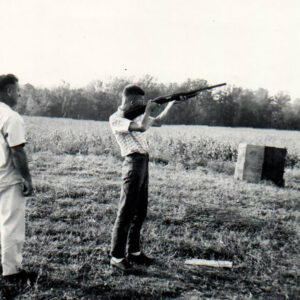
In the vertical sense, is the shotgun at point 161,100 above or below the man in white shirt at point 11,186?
above

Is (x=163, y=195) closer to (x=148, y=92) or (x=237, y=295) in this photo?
(x=237, y=295)

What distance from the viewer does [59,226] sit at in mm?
4766

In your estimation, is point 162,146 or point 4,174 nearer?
point 4,174

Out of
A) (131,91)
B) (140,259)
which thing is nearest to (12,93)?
(131,91)

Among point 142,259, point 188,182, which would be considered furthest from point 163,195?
point 142,259

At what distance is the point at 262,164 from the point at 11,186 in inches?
288

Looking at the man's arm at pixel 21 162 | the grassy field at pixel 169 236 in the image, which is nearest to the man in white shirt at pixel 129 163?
the grassy field at pixel 169 236

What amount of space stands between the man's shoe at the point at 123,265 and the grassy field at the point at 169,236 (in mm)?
100

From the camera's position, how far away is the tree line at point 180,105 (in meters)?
30.6

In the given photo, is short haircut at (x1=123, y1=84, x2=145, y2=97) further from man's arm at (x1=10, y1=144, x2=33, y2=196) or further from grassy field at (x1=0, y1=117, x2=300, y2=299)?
grassy field at (x1=0, y1=117, x2=300, y2=299)

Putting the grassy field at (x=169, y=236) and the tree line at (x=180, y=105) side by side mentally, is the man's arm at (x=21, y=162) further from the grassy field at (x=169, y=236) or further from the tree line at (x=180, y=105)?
the tree line at (x=180, y=105)

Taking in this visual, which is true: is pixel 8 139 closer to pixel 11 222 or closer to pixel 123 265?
pixel 11 222

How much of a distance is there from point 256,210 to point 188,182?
2373 millimetres

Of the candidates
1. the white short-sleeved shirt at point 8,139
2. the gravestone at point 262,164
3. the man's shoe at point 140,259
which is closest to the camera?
the white short-sleeved shirt at point 8,139
